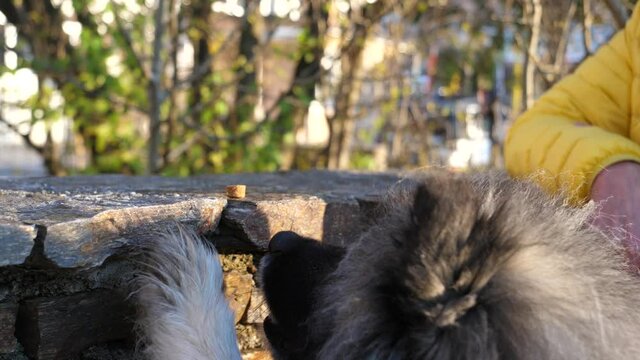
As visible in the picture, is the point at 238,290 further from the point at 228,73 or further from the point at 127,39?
the point at 228,73

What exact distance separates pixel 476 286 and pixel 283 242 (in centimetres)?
77

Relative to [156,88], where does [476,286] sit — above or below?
below

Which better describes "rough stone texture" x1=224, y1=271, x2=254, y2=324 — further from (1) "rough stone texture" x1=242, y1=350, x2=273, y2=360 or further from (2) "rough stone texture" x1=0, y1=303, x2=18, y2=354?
(2) "rough stone texture" x1=0, y1=303, x2=18, y2=354

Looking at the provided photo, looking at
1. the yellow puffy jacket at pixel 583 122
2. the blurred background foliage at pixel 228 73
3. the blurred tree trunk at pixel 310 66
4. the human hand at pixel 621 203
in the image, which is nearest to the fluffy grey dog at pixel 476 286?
the human hand at pixel 621 203

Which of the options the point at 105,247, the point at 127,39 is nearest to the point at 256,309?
the point at 105,247

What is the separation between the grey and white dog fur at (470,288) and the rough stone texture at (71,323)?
0.21 m

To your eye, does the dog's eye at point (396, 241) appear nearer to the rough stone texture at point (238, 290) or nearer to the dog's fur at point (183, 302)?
the dog's fur at point (183, 302)

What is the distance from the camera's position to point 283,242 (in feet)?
7.05

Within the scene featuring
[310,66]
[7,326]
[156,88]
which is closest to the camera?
[7,326]

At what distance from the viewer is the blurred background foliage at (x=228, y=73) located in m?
6.21

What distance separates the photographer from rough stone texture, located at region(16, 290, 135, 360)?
2.00 m

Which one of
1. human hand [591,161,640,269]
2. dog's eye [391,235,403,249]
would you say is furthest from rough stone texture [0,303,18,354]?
human hand [591,161,640,269]

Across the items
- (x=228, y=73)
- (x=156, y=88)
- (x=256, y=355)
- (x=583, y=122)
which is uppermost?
(x=228, y=73)

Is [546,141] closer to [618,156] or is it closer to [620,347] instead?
[618,156]
